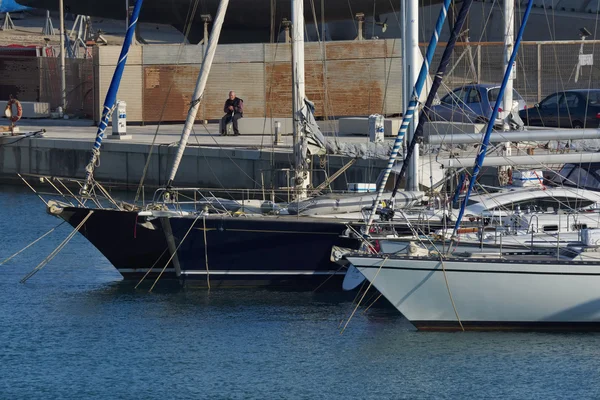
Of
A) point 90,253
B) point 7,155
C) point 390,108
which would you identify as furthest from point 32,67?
point 90,253

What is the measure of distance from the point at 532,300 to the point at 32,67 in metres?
30.3

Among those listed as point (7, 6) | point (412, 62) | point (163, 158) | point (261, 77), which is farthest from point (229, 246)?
point (7, 6)

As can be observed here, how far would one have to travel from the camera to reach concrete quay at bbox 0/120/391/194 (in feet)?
96.1

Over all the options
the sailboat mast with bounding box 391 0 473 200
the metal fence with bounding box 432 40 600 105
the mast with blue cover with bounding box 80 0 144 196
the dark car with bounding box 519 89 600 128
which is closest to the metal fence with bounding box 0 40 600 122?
the metal fence with bounding box 432 40 600 105

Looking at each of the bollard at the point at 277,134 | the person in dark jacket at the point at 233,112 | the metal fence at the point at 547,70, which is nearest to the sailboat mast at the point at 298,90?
the bollard at the point at 277,134

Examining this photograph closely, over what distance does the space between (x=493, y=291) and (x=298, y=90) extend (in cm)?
691

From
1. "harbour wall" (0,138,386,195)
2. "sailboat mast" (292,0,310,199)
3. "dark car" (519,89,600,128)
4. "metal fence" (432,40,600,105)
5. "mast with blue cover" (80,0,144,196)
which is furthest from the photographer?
"metal fence" (432,40,600,105)

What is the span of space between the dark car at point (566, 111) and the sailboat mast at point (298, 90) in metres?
10.6

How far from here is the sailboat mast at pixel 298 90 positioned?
72.4 feet

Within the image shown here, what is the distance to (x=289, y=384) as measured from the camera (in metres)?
15.3

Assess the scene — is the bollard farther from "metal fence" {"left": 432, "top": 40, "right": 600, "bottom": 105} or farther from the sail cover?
"metal fence" {"left": 432, "top": 40, "right": 600, "bottom": 105}

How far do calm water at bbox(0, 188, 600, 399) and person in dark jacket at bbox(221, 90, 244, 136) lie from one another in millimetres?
12441

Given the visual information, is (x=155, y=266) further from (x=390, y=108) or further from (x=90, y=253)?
(x=390, y=108)

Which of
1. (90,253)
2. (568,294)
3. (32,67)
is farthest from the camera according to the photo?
(32,67)
